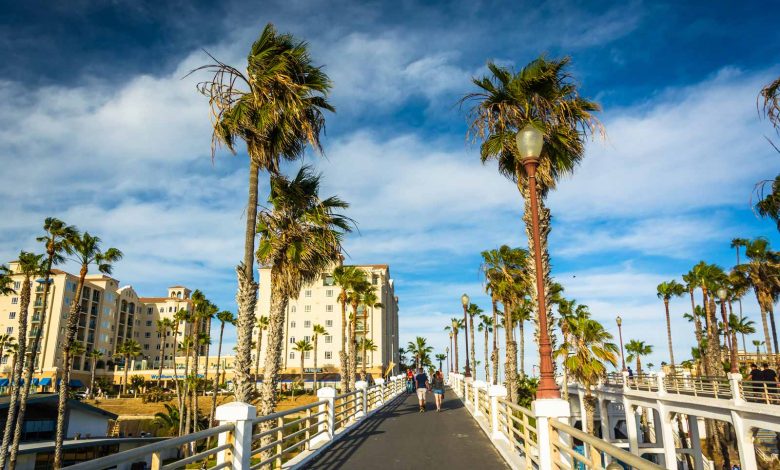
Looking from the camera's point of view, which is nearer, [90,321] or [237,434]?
[237,434]

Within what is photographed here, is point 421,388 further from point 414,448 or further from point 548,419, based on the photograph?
point 548,419

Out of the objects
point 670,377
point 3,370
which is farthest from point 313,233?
point 3,370

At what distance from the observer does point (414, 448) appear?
36.4 feet

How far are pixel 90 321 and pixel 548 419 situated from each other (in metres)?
98.4

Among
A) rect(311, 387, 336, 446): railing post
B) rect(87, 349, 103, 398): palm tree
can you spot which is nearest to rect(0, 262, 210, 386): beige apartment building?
rect(87, 349, 103, 398): palm tree

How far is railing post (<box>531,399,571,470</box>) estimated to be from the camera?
664 cm

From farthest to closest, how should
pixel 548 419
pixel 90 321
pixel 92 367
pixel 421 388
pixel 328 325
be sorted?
pixel 328 325 < pixel 90 321 < pixel 92 367 < pixel 421 388 < pixel 548 419

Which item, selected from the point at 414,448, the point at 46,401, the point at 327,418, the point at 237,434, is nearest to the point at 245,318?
the point at 327,418

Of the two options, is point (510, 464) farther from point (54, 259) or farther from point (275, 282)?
point (54, 259)

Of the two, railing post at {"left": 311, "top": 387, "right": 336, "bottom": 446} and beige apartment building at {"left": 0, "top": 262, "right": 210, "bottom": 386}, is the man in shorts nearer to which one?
railing post at {"left": 311, "top": 387, "right": 336, "bottom": 446}

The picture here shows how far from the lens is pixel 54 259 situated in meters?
33.4

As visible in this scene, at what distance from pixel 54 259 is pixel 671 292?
64.6 m

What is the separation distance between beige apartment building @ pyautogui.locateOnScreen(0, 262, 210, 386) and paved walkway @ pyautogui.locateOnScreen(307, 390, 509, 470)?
59.9 meters


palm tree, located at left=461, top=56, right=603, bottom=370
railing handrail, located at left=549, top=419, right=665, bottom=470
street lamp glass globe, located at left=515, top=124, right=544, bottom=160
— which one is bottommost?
railing handrail, located at left=549, top=419, right=665, bottom=470
